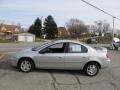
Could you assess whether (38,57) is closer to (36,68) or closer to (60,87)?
(36,68)

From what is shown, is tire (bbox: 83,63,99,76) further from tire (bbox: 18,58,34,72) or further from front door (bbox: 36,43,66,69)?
tire (bbox: 18,58,34,72)

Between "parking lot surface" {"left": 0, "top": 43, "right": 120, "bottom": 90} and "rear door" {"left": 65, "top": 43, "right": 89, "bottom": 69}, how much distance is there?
362 mm

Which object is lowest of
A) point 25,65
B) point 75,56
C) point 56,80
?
point 56,80

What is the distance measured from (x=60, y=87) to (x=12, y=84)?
1.53 meters

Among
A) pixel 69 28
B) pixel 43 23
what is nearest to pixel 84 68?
pixel 43 23

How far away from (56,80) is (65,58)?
143 cm

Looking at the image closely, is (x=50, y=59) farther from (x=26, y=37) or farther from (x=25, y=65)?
(x=26, y=37)

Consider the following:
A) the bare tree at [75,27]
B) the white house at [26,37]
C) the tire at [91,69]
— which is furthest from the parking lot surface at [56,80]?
the bare tree at [75,27]

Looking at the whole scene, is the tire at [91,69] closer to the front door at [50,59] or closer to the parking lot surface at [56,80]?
the parking lot surface at [56,80]

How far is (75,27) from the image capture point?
399 feet

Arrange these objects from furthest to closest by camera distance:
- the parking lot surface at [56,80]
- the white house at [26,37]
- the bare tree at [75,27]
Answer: the bare tree at [75,27], the white house at [26,37], the parking lot surface at [56,80]

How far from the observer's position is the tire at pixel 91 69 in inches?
422

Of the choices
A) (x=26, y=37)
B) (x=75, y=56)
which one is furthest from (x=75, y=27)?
(x=75, y=56)

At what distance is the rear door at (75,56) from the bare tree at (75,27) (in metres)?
106
